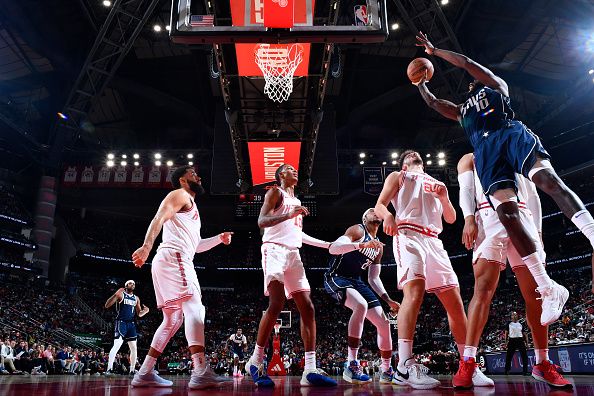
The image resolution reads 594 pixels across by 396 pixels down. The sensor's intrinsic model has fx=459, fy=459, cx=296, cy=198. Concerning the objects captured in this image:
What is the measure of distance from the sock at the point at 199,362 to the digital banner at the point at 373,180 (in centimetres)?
2114

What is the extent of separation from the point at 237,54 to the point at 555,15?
44.5 feet

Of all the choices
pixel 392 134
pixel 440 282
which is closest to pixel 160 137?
pixel 392 134

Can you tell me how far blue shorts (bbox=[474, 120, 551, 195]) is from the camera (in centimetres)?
307

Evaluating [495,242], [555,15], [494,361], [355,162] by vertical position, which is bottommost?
[494,361]

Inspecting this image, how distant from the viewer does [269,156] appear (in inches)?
719

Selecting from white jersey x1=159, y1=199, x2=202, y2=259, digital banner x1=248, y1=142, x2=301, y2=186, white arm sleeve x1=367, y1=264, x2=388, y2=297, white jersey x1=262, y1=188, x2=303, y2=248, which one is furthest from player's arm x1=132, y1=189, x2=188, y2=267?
digital banner x1=248, y1=142, x2=301, y2=186

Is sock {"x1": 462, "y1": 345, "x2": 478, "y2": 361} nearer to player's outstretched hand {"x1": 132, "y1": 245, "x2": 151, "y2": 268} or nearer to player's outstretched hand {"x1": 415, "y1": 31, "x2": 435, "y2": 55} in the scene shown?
player's outstretched hand {"x1": 415, "y1": 31, "x2": 435, "y2": 55}

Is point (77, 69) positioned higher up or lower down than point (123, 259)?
higher up

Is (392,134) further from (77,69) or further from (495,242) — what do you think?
(495,242)

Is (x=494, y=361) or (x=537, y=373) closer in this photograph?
(x=537, y=373)

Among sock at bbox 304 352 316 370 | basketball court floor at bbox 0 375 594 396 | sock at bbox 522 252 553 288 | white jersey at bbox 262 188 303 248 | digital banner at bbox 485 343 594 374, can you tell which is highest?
white jersey at bbox 262 188 303 248

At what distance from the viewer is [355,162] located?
2783cm

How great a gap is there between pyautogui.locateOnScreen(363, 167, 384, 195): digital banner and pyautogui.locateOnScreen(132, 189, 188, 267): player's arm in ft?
67.9

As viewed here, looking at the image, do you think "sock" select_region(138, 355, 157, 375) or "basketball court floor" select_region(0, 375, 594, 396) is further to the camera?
"sock" select_region(138, 355, 157, 375)
